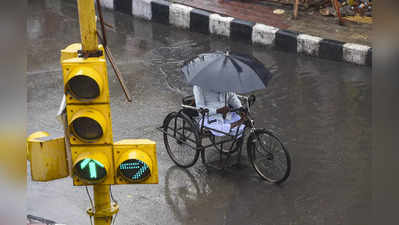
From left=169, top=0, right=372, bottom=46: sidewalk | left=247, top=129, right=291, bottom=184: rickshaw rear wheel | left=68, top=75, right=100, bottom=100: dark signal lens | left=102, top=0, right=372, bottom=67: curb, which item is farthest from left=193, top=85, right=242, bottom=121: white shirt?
left=169, top=0, right=372, bottom=46: sidewalk

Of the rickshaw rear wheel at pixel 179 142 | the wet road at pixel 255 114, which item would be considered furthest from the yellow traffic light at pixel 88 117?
the rickshaw rear wheel at pixel 179 142

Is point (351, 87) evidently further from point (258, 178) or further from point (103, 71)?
point (103, 71)

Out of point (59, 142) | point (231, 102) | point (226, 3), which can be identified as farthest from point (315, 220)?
point (226, 3)

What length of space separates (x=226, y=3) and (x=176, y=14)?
1099 millimetres

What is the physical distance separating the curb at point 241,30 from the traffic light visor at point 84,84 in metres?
6.88

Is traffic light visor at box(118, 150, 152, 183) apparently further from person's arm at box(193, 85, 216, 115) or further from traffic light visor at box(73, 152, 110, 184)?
person's arm at box(193, 85, 216, 115)

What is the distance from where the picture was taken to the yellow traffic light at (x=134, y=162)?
3012mm

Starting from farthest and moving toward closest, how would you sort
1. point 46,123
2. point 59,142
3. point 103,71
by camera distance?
point 46,123 → point 59,142 → point 103,71

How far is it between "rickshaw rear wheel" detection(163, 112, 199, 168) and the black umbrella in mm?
486

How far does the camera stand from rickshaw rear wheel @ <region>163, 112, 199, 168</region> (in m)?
6.22

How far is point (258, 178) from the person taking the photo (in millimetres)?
6215

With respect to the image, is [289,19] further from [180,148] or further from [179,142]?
[179,142]

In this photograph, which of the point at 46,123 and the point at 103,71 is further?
the point at 46,123

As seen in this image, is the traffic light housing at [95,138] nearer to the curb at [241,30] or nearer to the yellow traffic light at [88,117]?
the yellow traffic light at [88,117]
